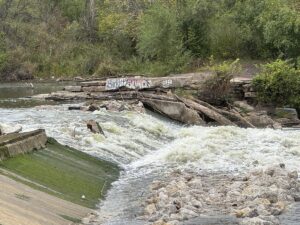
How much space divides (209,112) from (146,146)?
9619 mm

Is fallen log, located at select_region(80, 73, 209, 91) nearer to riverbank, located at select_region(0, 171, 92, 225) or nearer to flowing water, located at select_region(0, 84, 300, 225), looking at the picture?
flowing water, located at select_region(0, 84, 300, 225)

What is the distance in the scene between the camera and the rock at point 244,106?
35.6 meters

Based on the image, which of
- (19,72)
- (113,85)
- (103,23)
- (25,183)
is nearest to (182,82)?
(113,85)

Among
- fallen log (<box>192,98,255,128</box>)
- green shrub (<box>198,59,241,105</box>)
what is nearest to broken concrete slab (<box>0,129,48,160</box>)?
fallen log (<box>192,98,255,128</box>)

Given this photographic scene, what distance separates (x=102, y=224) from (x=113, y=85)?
25814 mm

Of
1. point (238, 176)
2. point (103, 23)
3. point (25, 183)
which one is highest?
point (103, 23)

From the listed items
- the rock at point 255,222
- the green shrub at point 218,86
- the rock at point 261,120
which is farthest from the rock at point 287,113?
the rock at point 255,222

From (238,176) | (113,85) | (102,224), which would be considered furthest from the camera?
(113,85)

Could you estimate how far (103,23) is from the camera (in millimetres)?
73062

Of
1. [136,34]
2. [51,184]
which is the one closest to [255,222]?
[51,184]

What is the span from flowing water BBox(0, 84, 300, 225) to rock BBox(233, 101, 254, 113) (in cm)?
618

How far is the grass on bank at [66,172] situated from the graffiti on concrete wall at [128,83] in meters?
17.2

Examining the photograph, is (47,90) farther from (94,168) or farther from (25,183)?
(25,183)

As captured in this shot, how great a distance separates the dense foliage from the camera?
50.2 meters
